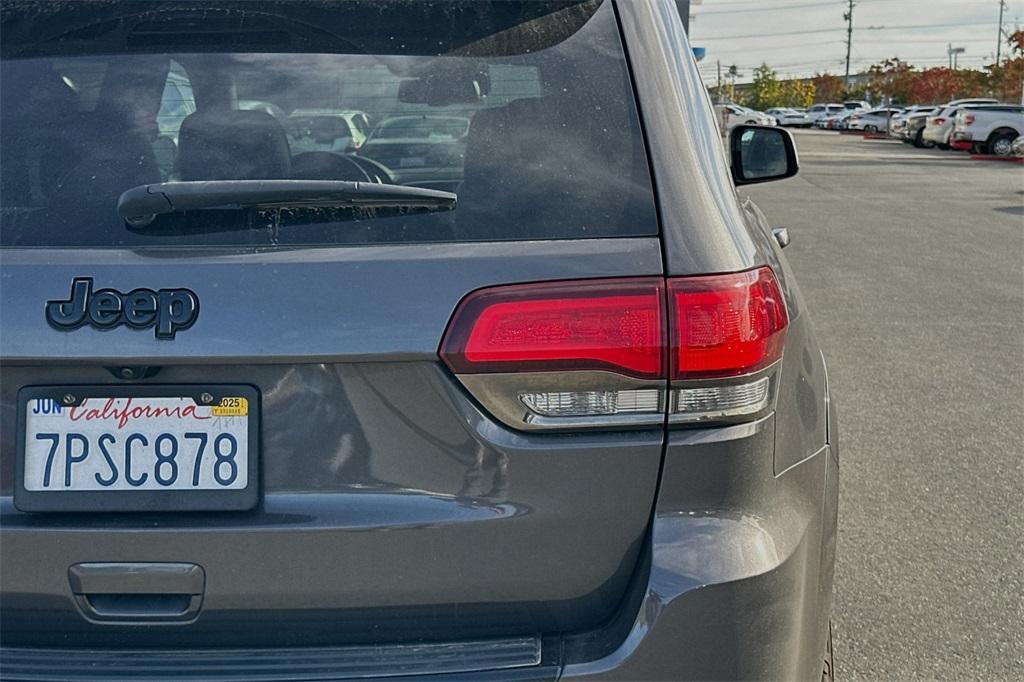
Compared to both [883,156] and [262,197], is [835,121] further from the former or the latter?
[262,197]

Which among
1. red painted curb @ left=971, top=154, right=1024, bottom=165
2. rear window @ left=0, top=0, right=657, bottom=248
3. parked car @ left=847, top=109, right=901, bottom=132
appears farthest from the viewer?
parked car @ left=847, top=109, right=901, bottom=132

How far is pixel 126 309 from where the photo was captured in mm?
1737

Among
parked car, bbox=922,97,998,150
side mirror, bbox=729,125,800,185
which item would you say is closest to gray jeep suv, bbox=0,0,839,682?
side mirror, bbox=729,125,800,185

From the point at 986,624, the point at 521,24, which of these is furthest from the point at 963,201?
the point at 521,24

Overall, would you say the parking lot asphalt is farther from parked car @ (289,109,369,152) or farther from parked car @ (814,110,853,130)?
parked car @ (814,110,853,130)

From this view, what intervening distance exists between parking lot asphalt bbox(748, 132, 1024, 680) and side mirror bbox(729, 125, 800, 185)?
139cm

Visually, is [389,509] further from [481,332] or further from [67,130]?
[67,130]

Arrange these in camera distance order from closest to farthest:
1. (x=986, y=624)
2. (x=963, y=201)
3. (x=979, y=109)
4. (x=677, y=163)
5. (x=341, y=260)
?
1. (x=341, y=260)
2. (x=677, y=163)
3. (x=986, y=624)
4. (x=963, y=201)
5. (x=979, y=109)

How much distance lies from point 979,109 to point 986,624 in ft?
110

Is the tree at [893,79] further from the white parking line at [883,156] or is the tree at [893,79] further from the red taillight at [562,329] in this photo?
the red taillight at [562,329]

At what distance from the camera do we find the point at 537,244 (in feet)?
5.91

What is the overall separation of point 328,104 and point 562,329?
65 centimetres

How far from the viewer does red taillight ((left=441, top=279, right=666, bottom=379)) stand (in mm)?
1773

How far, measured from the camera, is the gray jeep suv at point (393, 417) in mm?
1757
